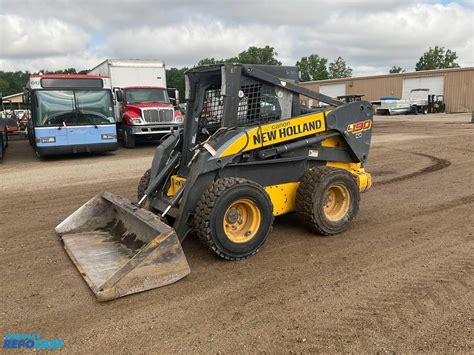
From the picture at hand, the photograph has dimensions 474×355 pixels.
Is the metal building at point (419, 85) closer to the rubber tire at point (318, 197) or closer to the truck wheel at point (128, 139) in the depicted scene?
the truck wheel at point (128, 139)

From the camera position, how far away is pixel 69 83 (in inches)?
500

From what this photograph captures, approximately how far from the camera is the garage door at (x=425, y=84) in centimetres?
4650

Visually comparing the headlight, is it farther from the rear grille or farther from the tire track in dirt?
the tire track in dirt

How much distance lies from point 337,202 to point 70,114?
9960mm

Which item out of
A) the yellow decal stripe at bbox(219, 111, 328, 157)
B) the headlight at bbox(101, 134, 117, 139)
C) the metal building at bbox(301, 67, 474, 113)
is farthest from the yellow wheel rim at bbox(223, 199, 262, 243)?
the metal building at bbox(301, 67, 474, 113)

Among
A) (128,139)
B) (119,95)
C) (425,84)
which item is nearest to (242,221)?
(128,139)

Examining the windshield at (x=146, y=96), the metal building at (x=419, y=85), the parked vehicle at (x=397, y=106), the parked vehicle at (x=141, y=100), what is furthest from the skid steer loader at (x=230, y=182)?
the metal building at (x=419, y=85)

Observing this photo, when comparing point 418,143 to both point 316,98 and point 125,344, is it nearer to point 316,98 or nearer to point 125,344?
point 316,98

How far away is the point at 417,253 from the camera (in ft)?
15.1

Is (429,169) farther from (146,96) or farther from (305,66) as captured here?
(305,66)

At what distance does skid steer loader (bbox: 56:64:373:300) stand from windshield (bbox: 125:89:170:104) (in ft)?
38.0

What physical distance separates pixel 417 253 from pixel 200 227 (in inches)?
96.0

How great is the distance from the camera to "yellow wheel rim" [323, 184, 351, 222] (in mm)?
5348

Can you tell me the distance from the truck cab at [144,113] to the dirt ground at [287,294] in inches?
369
